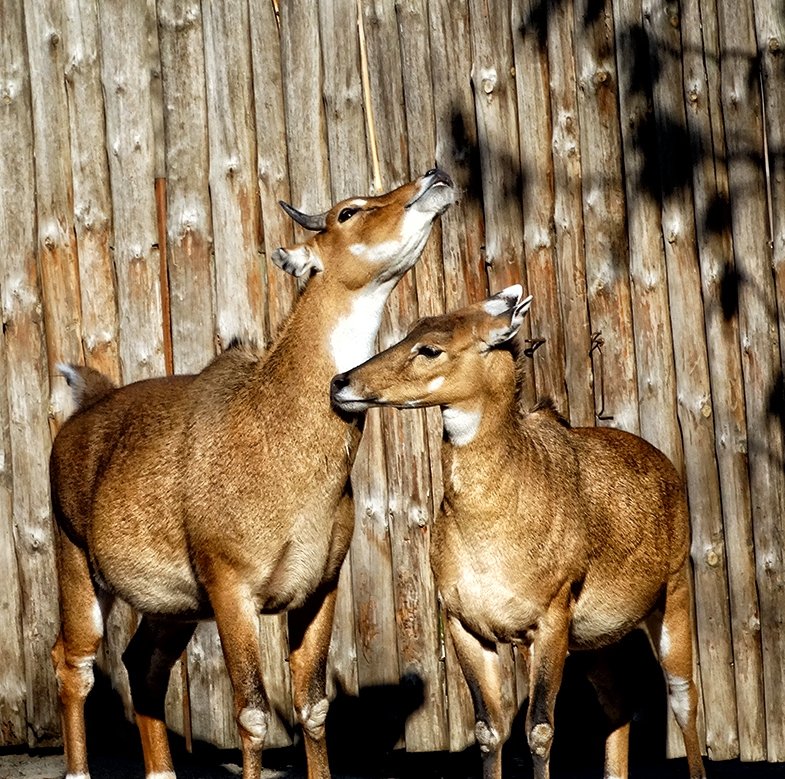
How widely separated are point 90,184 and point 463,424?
2712 mm

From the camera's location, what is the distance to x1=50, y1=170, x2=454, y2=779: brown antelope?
6578mm

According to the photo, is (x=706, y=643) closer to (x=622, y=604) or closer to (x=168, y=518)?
(x=622, y=604)

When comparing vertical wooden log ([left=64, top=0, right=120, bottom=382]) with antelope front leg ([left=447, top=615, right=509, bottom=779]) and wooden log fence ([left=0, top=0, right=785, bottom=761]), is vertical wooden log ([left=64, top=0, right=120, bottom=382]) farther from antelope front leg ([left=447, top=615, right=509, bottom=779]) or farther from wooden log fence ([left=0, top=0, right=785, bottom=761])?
antelope front leg ([left=447, top=615, right=509, bottom=779])

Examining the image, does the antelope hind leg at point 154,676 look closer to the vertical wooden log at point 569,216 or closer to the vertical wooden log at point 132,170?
the vertical wooden log at point 132,170

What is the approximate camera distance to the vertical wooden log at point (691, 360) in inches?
312

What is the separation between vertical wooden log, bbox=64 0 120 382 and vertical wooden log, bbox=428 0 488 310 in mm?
1765

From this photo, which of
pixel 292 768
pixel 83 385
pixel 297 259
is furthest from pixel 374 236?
pixel 292 768

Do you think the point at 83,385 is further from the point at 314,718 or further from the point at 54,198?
the point at 314,718

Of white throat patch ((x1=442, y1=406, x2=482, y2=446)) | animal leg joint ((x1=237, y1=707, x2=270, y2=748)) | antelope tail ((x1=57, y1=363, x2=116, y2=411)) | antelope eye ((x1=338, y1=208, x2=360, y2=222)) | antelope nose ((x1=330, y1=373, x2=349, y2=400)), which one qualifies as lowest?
animal leg joint ((x1=237, y1=707, x2=270, y2=748))

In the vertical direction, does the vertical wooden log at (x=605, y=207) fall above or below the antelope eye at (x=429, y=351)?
above

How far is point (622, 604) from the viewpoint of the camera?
711 cm

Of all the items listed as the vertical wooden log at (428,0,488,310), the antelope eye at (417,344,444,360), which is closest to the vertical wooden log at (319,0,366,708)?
the vertical wooden log at (428,0,488,310)

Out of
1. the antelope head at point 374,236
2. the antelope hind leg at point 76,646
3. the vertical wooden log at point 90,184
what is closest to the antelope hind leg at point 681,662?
the antelope head at point 374,236

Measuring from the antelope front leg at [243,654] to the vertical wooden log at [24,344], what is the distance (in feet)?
6.22
